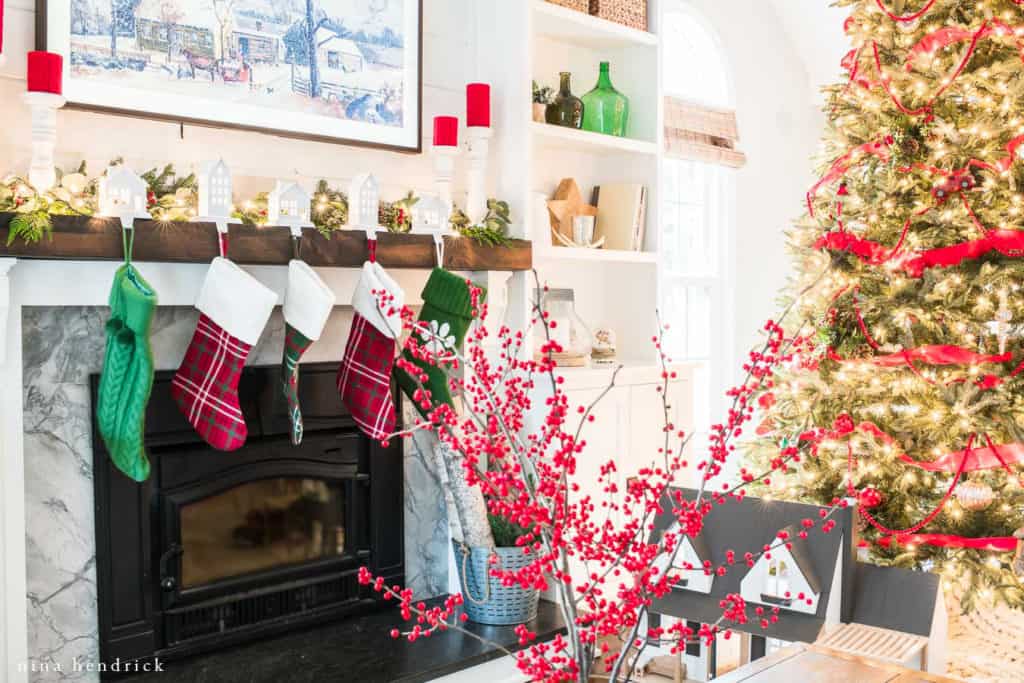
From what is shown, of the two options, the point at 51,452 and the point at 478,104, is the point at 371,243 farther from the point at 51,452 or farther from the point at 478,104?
the point at 51,452

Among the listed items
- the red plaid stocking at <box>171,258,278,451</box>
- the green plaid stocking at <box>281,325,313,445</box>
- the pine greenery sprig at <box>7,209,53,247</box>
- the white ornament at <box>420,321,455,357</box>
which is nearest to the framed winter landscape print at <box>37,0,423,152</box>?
the pine greenery sprig at <box>7,209,53,247</box>

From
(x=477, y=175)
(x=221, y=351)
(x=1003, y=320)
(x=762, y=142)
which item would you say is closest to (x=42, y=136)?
(x=221, y=351)

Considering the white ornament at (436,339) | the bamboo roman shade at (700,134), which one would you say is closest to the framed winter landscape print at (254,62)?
the bamboo roman shade at (700,134)

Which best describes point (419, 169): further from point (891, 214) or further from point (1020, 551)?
point (1020, 551)

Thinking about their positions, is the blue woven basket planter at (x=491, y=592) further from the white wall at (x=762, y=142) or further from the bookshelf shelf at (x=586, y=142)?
the white wall at (x=762, y=142)

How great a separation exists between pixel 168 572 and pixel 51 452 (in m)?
0.44

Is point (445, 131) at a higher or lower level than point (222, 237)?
higher

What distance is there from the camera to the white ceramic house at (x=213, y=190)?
244 cm

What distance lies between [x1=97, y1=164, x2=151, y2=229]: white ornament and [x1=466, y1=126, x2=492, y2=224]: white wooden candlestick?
3.66 feet

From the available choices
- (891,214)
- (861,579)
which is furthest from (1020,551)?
(861,579)

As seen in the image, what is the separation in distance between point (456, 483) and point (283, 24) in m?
1.43

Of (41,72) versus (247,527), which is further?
(247,527)

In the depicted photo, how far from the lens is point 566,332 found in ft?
11.3

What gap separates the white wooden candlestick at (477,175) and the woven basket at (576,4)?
594 mm
